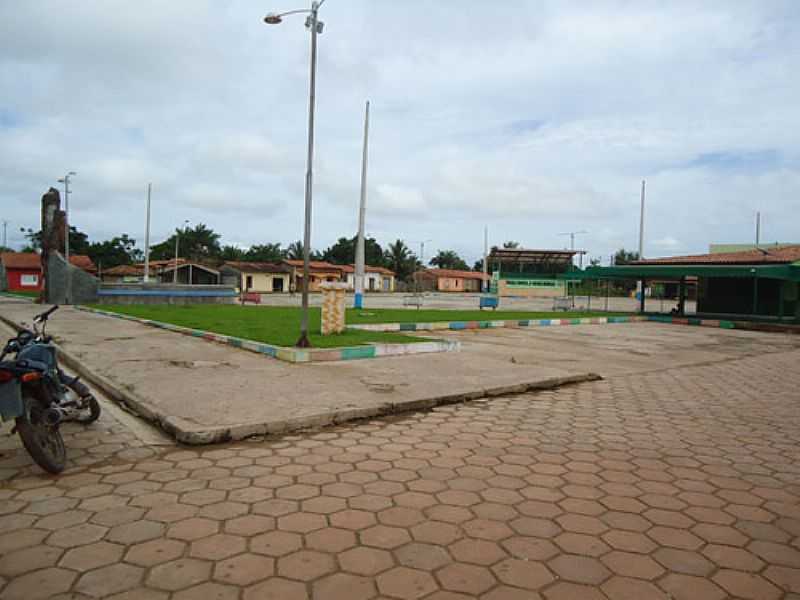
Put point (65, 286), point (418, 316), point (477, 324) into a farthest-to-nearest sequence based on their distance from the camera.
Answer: point (65, 286) < point (418, 316) < point (477, 324)

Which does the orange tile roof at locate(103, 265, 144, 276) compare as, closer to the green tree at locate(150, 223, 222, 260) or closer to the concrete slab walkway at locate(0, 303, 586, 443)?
the green tree at locate(150, 223, 222, 260)

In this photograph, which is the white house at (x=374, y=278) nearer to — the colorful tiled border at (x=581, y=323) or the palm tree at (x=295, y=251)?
the palm tree at (x=295, y=251)

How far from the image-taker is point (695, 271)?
23.3 meters

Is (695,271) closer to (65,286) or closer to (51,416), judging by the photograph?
(51,416)

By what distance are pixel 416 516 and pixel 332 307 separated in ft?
28.8

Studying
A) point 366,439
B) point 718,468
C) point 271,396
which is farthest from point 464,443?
point 271,396

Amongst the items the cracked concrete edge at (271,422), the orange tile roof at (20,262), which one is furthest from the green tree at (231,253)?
the cracked concrete edge at (271,422)

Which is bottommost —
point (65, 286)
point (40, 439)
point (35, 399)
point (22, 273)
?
point (40, 439)

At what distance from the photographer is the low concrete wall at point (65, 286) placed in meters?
27.5

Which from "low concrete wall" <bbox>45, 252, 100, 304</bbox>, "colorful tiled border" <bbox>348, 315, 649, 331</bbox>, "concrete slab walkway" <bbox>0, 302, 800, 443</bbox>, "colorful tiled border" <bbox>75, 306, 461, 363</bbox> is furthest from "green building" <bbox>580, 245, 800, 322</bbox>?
"low concrete wall" <bbox>45, 252, 100, 304</bbox>

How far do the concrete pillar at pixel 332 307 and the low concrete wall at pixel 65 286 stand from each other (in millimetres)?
20771

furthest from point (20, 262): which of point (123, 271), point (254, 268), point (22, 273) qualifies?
point (254, 268)

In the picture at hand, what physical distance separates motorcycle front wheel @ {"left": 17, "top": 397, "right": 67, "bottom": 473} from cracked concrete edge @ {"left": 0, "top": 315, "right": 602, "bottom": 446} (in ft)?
3.07

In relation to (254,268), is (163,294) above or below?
below
